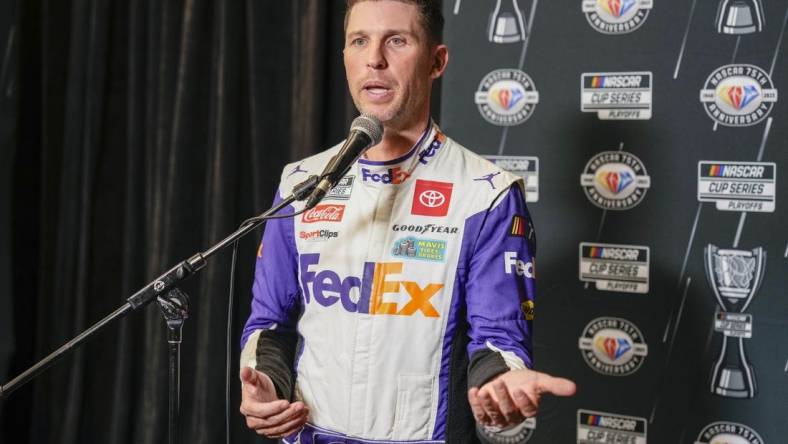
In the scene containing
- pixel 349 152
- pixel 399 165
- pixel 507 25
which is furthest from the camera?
pixel 507 25

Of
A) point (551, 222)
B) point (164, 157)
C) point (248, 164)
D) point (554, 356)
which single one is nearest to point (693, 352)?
point (554, 356)

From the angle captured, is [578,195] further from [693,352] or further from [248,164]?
[248,164]

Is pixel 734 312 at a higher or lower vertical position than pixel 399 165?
lower

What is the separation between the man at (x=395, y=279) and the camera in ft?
4.43

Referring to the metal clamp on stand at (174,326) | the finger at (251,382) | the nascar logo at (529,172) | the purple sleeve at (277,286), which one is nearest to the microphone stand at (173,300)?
the metal clamp on stand at (174,326)

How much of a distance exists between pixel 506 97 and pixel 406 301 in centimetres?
89

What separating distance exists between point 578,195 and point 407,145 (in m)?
0.71

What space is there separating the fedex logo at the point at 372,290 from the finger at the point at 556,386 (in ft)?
0.92

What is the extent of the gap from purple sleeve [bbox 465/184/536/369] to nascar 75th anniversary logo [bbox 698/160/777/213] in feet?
2.24

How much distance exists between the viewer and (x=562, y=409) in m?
2.02

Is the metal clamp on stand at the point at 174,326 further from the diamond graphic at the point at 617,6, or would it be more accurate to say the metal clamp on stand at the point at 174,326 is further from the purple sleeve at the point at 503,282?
the diamond graphic at the point at 617,6

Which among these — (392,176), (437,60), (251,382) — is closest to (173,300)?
(251,382)

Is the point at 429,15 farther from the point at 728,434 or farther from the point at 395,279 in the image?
the point at 728,434

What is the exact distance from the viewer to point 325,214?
4.81ft
